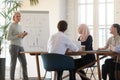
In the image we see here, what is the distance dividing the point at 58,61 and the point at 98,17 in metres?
3.30

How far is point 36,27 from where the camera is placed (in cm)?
696

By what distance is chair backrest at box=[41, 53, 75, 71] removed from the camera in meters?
4.62

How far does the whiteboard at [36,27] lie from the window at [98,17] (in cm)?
124

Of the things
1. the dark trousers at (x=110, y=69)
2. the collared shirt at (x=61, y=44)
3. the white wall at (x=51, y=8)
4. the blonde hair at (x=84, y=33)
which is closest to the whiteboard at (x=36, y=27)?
the white wall at (x=51, y=8)

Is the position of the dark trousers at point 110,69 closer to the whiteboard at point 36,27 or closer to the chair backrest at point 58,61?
the chair backrest at point 58,61

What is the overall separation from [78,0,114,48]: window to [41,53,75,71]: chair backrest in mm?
3050

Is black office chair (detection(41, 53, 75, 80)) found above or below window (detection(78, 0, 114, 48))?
below

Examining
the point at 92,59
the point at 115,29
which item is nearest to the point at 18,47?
the point at 92,59

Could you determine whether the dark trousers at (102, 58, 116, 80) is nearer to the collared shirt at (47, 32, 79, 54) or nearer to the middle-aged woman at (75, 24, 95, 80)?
the middle-aged woman at (75, 24, 95, 80)

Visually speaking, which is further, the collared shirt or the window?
the window

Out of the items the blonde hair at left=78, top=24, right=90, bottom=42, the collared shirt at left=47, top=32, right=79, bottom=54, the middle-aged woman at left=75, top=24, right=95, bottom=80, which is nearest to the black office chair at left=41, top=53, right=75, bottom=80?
the collared shirt at left=47, top=32, right=79, bottom=54

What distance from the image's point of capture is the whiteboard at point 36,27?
684 cm

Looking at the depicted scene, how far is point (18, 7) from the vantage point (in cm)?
771

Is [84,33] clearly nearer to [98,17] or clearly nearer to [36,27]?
[36,27]
